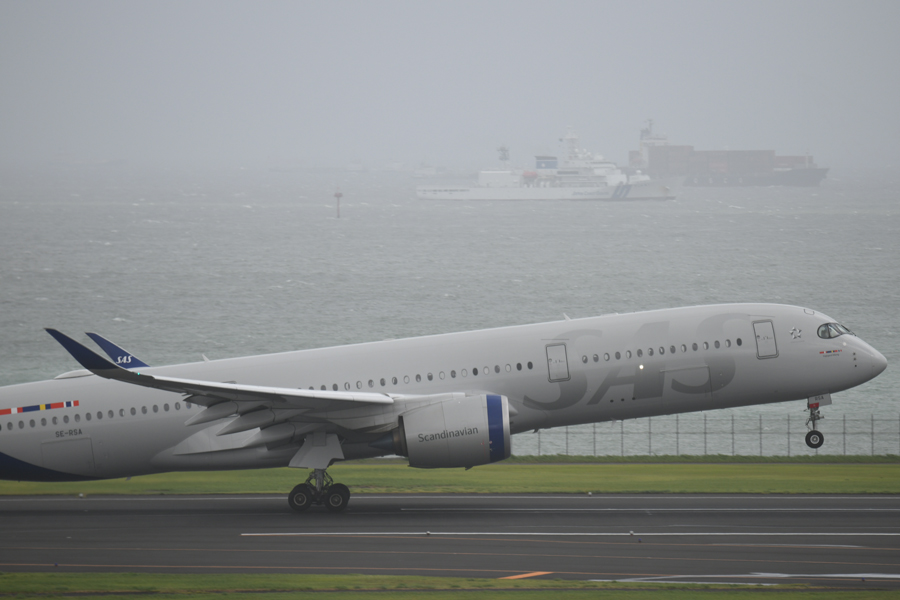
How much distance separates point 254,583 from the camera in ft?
74.2

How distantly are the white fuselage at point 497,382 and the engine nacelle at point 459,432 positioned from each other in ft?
2.76

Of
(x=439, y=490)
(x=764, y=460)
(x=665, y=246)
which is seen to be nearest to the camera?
(x=439, y=490)

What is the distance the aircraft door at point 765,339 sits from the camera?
30516 millimetres

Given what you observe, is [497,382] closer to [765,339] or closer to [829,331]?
[765,339]

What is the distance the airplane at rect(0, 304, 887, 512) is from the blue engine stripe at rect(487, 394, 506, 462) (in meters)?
0.36

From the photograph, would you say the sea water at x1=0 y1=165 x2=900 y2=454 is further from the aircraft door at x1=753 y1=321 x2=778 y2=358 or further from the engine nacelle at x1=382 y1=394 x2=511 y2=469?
the engine nacelle at x1=382 y1=394 x2=511 y2=469

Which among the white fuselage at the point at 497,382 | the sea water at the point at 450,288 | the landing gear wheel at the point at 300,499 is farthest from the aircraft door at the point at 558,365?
the sea water at the point at 450,288

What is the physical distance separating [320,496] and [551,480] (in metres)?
9.64

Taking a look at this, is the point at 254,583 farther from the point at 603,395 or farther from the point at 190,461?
the point at 603,395

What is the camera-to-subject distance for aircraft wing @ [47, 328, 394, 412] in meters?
25.7

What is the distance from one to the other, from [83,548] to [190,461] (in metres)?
4.60

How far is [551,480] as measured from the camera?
36.4m

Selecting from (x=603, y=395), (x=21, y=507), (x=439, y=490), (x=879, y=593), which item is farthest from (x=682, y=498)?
(x=21, y=507)

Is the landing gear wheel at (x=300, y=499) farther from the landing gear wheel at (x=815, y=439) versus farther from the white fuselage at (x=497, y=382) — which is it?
the landing gear wheel at (x=815, y=439)
